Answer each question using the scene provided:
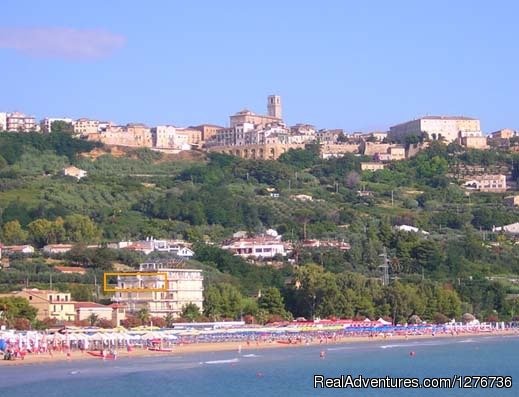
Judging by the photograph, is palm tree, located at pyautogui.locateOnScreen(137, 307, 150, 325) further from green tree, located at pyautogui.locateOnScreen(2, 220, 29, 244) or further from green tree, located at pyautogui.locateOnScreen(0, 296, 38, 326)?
green tree, located at pyautogui.locateOnScreen(2, 220, 29, 244)

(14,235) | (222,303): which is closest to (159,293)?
(222,303)

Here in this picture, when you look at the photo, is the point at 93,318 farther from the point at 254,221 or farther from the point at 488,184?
the point at 488,184

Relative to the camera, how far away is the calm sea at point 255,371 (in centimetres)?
4062

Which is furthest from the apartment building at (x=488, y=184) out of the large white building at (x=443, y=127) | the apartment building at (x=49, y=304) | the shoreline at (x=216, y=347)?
the apartment building at (x=49, y=304)

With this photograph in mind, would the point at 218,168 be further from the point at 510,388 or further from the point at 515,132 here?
the point at 510,388

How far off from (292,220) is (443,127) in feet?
148

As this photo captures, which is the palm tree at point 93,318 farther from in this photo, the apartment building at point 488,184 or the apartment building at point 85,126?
the apartment building at point 85,126

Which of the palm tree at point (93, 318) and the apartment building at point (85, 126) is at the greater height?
the apartment building at point (85, 126)

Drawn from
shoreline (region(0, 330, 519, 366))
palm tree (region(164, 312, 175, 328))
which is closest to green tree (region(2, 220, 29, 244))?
palm tree (region(164, 312, 175, 328))

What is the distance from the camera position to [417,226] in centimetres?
9975

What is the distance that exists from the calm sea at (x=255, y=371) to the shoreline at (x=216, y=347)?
1.06 metres

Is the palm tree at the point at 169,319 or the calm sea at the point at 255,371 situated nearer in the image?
the calm sea at the point at 255,371

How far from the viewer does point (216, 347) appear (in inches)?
2296

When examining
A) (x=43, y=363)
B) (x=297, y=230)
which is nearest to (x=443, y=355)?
(x=43, y=363)
